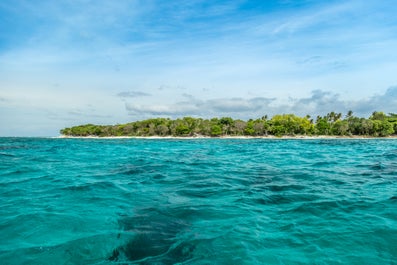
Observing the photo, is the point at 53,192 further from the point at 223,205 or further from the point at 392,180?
the point at 392,180

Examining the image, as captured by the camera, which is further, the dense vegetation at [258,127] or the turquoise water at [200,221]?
the dense vegetation at [258,127]

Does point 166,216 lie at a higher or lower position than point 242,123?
lower

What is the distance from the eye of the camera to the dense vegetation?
12050 cm

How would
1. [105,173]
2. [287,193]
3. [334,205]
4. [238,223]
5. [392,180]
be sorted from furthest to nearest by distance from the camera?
[105,173]
[392,180]
[287,193]
[334,205]
[238,223]

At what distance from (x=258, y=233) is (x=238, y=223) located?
651 millimetres

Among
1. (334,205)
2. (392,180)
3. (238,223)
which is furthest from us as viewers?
(392,180)

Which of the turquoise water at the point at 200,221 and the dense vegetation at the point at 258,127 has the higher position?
the dense vegetation at the point at 258,127

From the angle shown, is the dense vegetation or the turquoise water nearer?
the turquoise water

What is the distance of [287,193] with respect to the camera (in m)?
8.41

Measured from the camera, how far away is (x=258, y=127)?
12788 centimetres

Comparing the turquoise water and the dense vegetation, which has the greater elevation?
the dense vegetation

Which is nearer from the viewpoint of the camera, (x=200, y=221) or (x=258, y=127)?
(x=200, y=221)

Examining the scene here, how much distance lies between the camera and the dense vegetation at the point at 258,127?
120 meters

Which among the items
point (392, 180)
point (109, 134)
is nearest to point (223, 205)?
point (392, 180)
